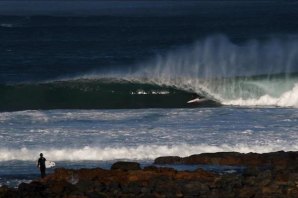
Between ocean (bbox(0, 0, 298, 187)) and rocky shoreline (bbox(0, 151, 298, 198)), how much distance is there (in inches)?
113

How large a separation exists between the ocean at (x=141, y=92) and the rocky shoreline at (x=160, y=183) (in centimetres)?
286

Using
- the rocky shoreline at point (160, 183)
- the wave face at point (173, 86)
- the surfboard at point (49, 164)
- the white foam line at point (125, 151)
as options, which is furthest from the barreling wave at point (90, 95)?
the rocky shoreline at point (160, 183)

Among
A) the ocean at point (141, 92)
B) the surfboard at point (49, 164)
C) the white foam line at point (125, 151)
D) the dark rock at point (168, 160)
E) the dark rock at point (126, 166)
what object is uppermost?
the ocean at point (141, 92)

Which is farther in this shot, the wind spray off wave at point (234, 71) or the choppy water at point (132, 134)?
the wind spray off wave at point (234, 71)

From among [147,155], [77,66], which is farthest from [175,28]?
[147,155]

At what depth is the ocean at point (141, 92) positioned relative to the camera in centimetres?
3512

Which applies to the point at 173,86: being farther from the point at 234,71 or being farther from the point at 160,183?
the point at 160,183

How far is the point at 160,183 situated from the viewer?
27797 mm

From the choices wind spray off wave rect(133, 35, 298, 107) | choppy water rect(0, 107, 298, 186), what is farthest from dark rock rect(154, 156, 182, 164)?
wind spray off wave rect(133, 35, 298, 107)

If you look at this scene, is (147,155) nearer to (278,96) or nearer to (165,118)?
(165,118)

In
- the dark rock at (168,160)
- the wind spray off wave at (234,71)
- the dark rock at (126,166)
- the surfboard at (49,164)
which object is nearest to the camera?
the dark rock at (126,166)

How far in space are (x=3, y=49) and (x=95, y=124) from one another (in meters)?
33.8

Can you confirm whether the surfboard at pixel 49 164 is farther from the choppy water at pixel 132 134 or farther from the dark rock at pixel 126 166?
the dark rock at pixel 126 166

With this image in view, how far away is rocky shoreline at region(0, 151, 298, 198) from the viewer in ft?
88.9
